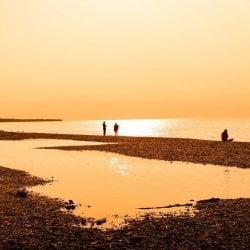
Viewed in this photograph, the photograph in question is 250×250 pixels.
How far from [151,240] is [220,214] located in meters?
4.60

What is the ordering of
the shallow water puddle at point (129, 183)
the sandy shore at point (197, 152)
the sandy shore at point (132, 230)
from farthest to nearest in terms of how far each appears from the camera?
the sandy shore at point (197, 152) < the shallow water puddle at point (129, 183) < the sandy shore at point (132, 230)

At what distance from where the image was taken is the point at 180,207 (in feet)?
65.2

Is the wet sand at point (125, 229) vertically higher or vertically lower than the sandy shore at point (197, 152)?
lower

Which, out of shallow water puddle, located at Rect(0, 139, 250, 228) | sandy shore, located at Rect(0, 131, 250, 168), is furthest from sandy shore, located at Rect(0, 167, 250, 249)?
sandy shore, located at Rect(0, 131, 250, 168)

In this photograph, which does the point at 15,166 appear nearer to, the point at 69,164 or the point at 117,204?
the point at 69,164

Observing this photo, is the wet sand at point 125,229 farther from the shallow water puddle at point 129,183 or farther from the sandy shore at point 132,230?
the shallow water puddle at point 129,183

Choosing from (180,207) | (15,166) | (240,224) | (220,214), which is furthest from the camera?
(15,166)

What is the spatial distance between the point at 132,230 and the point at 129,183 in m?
12.5

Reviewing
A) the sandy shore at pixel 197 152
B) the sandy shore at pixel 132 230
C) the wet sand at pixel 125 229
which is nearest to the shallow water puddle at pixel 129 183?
the wet sand at pixel 125 229

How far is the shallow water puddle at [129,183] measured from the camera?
21.1m

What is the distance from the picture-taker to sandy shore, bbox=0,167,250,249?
13828 millimetres

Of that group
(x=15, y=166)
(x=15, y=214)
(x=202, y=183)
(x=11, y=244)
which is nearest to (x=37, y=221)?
(x=15, y=214)

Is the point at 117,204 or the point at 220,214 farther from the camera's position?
the point at 117,204

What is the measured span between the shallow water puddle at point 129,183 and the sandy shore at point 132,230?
5.54 ft
